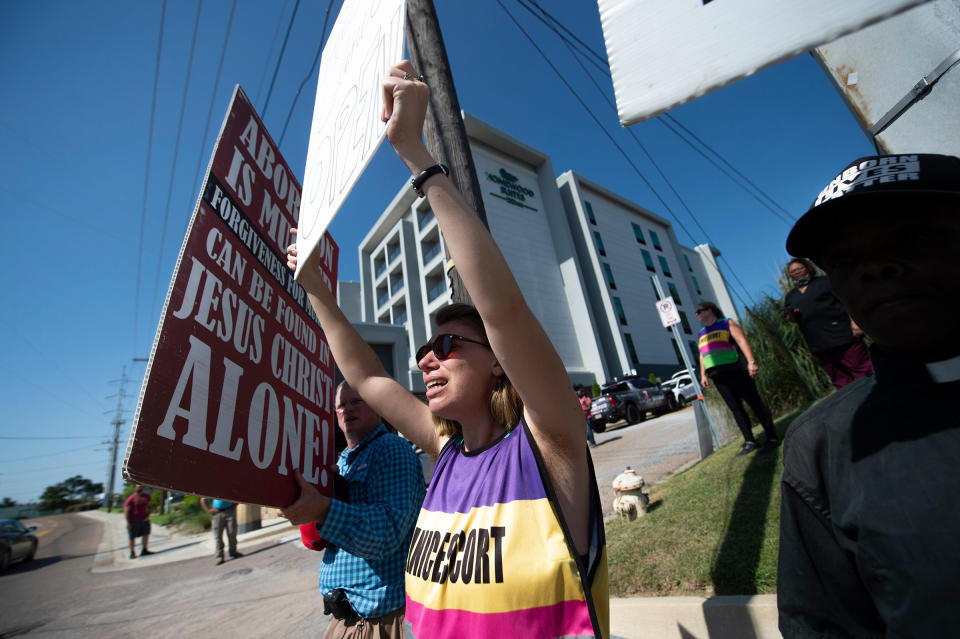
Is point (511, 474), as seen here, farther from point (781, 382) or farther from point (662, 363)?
point (662, 363)

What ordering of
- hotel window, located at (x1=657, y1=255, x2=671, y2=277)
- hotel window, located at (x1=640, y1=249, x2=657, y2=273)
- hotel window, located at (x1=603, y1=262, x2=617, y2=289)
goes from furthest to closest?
hotel window, located at (x1=657, y1=255, x2=671, y2=277) → hotel window, located at (x1=640, y1=249, x2=657, y2=273) → hotel window, located at (x1=603, y1=262, x2=617, y2=289)

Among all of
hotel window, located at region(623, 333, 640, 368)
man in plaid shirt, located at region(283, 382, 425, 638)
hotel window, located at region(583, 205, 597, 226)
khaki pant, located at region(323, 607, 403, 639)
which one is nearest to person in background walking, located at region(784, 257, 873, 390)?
man in plaid shirt, located at region(283, 382, 425, 638)

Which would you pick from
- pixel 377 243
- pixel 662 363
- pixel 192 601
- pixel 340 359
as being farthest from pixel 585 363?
pixel 340 359

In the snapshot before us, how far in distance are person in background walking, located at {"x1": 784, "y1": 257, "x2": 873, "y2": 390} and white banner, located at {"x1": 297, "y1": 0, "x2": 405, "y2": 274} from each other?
4.22 m

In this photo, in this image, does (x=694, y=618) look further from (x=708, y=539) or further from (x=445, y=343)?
(x=445, y=343)

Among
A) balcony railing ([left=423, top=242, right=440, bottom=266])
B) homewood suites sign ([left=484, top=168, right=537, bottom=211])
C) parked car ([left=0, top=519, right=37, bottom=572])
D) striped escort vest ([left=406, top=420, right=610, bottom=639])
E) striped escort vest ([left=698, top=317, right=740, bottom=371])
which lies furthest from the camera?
balcony railing ([left=423, top=242, right=440, bottom=266])

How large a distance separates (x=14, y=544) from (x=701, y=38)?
2030 centimetres

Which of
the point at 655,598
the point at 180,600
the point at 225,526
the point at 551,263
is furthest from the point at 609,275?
the point at 655,598

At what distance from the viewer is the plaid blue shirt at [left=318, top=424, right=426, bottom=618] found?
1.56m

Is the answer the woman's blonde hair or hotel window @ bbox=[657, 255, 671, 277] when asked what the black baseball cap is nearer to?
the woman's blonde hair

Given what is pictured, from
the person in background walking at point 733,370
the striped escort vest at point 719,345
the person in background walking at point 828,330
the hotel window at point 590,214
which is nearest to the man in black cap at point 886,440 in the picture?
the person in background walking at point 828,330

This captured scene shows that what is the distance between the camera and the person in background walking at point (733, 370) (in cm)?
446

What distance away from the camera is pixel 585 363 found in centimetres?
2783

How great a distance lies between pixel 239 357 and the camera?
1506 mm
